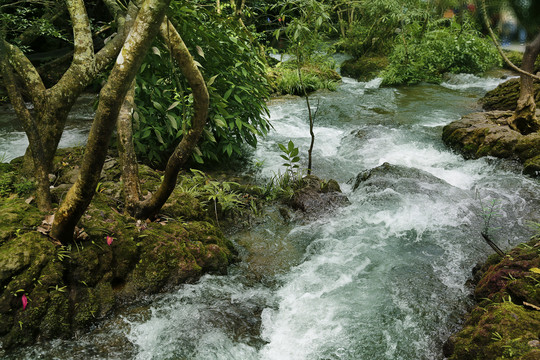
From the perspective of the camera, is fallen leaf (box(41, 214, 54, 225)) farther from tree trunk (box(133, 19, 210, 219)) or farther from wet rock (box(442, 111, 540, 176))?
wet rock (box(442, 111, 540, 176))

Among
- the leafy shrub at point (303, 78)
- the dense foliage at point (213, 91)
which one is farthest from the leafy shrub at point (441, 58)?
the dense foliage at point (213, 91)

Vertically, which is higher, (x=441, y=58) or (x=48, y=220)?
(x=48, y=220)

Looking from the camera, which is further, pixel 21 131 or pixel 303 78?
pixel 303 78

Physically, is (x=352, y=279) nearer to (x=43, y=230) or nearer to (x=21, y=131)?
(x=43, y=230)

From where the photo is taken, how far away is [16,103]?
2.97 meters

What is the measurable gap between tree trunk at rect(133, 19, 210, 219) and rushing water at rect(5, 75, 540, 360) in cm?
94

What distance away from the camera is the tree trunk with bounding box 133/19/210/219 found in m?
2.53

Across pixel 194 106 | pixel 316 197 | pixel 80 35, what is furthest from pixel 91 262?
pixel 316 197

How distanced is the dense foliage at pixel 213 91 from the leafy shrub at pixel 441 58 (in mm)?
8819

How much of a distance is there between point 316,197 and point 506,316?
2.94 m

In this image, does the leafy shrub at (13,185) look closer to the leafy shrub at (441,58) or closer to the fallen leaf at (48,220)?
the fallen leaf at (48,220)

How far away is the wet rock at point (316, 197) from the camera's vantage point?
194 inches

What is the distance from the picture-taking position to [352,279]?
11.8 ft

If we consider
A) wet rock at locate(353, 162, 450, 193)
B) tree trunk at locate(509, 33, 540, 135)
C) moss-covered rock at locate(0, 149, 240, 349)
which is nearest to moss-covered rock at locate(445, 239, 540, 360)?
moss-covered rock at locate(0, 149, 240, 349)
